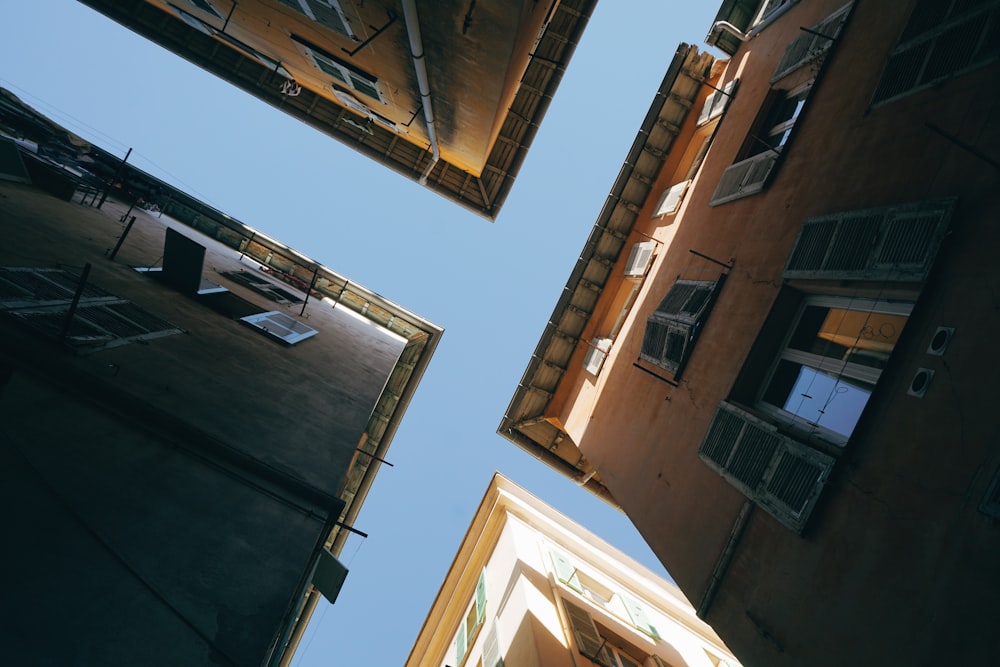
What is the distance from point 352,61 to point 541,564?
12.8 meters

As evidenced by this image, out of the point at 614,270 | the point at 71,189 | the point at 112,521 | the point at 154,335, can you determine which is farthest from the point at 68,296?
the point at 614,270

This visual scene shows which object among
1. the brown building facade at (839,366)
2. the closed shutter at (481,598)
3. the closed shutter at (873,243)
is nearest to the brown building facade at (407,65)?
the brown building facade at (839,366)

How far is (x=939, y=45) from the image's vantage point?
5191 mm

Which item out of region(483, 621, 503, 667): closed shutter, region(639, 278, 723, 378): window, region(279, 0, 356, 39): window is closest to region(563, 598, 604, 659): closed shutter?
region(483, 621, 503, 667): closed shutter

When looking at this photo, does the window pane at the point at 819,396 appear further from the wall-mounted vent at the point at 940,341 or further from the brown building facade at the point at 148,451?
the brown building facade at the point at 148,451

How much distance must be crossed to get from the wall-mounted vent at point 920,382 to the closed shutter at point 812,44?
17.9 ft

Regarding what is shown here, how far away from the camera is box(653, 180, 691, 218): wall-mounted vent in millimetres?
12183

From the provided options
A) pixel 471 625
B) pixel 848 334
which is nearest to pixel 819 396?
pixel 848 334

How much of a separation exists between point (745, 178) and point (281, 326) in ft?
29.7

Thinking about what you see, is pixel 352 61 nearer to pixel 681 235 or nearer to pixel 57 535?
pixel 681 235

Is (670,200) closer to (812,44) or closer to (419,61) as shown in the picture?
(812,44)

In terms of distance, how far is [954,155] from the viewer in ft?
14.7

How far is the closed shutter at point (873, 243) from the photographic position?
441cm

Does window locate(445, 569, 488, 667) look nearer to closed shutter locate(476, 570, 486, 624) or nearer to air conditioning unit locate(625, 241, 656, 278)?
closed shutter locate(476, 570, 486, 624)
